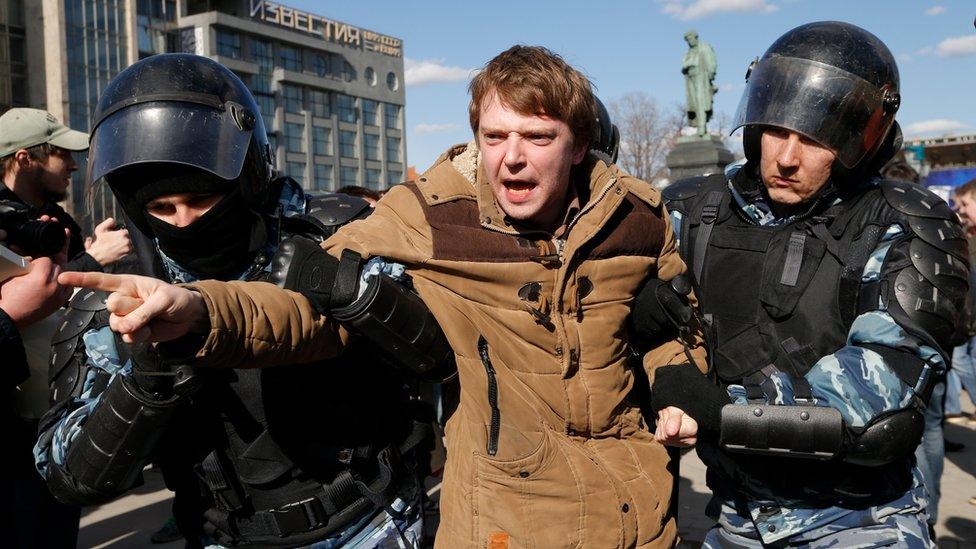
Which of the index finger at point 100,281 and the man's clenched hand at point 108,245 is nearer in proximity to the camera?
the index finger at point 100,281

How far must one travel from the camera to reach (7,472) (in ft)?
10.5

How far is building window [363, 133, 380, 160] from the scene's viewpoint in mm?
61625

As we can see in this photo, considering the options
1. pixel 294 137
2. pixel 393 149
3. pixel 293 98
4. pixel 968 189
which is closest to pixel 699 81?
pixel 968 189

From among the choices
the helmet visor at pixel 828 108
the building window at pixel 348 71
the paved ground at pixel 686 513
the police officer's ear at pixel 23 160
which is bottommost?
the paved ground at pixel 686 513

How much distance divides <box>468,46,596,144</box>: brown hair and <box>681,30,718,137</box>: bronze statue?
1661cm

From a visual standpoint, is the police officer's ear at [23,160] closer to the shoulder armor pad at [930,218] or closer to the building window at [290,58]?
the shoulder armor pad at [930,218]

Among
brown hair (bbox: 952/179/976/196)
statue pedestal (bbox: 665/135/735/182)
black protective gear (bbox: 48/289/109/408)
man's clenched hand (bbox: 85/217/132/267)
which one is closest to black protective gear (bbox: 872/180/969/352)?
black protective gear (bbox: 48/289/109/408)

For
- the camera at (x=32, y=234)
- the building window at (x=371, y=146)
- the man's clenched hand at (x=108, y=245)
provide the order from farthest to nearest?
the building window at (x=371, y=146), the man's clenched hand at (x=108, y=245), the camera at (x=32, y=234)

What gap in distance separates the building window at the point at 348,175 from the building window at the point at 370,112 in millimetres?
3793

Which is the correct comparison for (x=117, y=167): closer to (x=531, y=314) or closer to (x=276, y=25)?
(x=531, y=314)

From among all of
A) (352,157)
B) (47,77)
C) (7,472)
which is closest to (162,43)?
(47,77)

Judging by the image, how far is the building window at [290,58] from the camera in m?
55.2

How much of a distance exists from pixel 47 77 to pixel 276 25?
19.8 meters

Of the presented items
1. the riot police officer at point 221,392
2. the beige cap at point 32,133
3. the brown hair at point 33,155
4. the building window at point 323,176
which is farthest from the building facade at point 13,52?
the riot police officer at point 221,392
